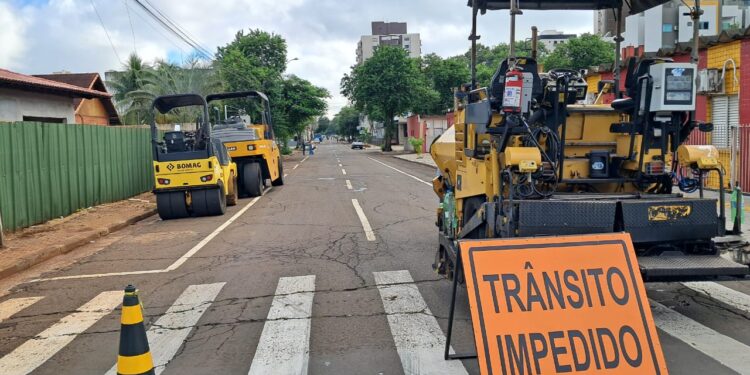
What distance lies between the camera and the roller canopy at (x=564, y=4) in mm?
7039

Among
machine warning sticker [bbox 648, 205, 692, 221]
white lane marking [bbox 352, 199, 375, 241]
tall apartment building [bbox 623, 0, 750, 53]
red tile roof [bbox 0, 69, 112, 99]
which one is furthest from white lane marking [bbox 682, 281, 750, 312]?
tall apartment building [bbox 623, 0, 750, 53]

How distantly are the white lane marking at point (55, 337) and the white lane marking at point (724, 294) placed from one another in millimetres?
6511

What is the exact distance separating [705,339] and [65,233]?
11.0 meters

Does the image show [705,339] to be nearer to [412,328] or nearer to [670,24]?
[412,328]

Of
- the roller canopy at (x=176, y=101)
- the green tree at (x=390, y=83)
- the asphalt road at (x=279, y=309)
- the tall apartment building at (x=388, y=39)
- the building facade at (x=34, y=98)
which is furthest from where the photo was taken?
the tall apartment building at (x=388, y=39)

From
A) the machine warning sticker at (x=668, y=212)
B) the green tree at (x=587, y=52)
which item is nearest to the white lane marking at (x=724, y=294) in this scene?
the machine warning sticker at (x=668, y=212)

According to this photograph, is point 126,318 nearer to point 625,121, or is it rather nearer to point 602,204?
point 602,204

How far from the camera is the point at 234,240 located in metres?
10.9

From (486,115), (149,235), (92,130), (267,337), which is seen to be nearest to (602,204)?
(486,115)

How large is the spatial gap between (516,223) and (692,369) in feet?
5.73

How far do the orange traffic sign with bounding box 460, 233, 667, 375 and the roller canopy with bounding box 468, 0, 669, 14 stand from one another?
145 inches

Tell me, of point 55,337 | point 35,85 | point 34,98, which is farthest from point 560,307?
point 34,98

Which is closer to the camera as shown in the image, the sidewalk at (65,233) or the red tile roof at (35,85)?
the sidewalk at (65,233)

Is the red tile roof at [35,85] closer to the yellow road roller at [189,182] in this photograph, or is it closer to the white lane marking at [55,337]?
the yellow road roller at [189,182]
